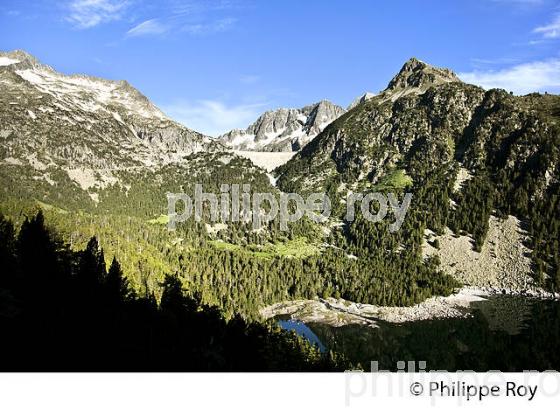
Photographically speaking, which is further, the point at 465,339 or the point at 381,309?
the point at 381,309

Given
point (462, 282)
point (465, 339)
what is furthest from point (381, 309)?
point (462, 282)

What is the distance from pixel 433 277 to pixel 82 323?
118017mm

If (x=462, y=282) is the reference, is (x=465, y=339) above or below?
below

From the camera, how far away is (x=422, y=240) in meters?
171

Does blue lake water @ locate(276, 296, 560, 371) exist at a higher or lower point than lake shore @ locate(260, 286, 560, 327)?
lower

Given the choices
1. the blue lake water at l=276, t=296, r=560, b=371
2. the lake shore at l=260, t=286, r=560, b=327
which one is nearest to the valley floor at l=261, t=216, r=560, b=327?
the lake shore at l=260, t=286, r=560, b=327

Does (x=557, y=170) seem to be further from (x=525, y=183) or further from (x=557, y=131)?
(x=557, y=131)

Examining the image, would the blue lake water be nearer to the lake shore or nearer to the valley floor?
the lake shore

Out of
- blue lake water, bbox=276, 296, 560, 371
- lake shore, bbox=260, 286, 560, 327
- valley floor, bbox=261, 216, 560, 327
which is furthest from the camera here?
valley floor, bbox=261, 216, 560, 327

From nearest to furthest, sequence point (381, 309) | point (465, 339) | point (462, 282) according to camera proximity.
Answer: point (465, 339)
point (381, 309)
point (462, 282)

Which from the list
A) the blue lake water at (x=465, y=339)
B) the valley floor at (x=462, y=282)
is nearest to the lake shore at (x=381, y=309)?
the valley floor at (x=462, y=282)

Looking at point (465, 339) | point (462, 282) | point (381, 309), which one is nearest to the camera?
point (465, 339)

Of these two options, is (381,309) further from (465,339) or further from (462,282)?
(462,282)

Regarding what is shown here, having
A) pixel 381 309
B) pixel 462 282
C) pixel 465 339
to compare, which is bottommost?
pixel 465 339
